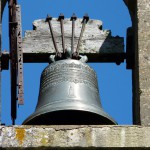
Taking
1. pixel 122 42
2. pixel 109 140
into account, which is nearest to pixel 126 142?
pixel 109 140

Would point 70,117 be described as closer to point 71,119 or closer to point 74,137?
point 71,119

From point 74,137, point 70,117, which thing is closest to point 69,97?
point 70,117

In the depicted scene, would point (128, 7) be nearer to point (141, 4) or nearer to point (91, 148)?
point (141, 4)

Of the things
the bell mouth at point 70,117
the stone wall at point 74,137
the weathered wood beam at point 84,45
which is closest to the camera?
the stone wall at point 74,137

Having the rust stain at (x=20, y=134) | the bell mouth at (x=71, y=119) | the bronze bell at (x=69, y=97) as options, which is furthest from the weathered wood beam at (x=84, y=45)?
the rust stain at (x=20, y=134)

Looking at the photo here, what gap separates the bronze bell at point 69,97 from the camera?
22.4 ft

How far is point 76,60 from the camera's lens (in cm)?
739

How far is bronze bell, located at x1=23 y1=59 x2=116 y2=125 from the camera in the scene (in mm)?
6824

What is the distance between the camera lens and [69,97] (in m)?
6.96

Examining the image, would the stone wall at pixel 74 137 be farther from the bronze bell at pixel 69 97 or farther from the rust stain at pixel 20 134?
the bronze bell at pixel 69 97

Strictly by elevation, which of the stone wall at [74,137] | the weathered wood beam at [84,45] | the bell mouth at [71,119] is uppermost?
the weathered wood beam at [84,45]

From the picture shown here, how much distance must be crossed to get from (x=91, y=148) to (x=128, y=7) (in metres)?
1.95

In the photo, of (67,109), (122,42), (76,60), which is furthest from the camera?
(122,42)

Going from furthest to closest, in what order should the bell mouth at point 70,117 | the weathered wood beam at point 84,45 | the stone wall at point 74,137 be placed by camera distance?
the weathered wood beam at point 84,45 < the bell mouth at point 70,117 < the stone wall at point 74,137
